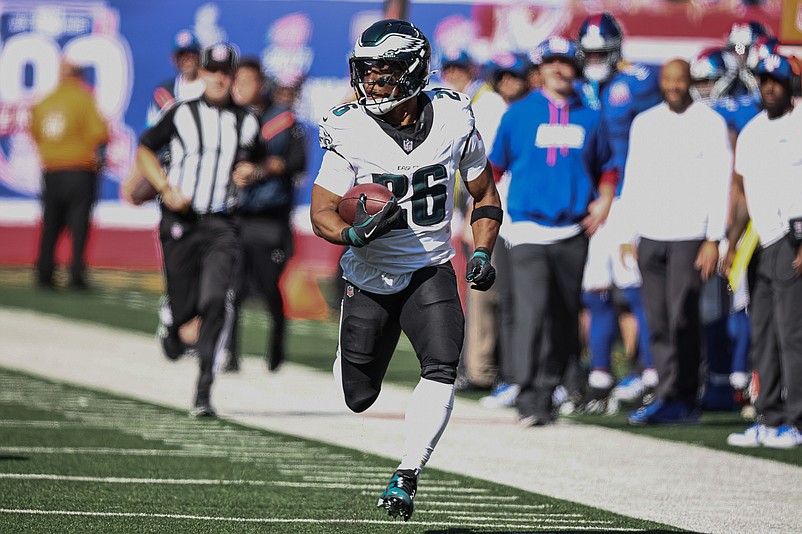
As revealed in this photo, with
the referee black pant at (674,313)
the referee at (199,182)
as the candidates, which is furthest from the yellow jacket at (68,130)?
the referee black pant at (674,313)

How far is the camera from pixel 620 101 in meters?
11.0

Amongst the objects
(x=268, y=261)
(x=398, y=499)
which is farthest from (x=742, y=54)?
(x=398, y=499)

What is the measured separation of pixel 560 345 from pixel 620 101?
88.9 inches

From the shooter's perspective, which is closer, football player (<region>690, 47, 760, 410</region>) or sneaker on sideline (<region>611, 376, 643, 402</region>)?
football player (<region>690, 47, 760, 410</region>)

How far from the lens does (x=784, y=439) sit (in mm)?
8695

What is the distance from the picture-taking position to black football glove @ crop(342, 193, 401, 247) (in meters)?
5.79

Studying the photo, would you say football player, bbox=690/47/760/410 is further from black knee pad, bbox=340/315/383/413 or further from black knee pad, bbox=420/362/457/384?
black knee pad, bbox=420/362/457/384

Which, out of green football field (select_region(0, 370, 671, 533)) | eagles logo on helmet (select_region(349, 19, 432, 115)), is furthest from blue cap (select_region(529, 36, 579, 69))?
eagles logo on helmet (select_region(349, 19, 432, 115))

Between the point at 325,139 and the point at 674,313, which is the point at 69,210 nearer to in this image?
the point at 674,313

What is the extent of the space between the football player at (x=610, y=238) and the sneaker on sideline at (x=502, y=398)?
1.62 feet

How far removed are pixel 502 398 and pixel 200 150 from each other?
2633mm

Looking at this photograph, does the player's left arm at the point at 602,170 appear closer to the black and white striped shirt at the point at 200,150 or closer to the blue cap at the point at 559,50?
the blue cap at the point at 559,50

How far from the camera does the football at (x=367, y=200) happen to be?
5.90 metres

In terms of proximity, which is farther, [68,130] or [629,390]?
[68,130]
